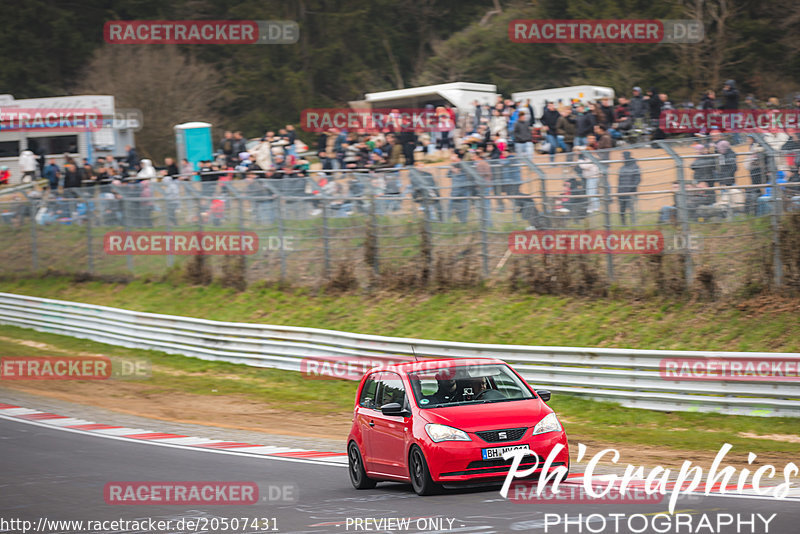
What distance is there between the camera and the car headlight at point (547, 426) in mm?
10211

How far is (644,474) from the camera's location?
11961 millimetres

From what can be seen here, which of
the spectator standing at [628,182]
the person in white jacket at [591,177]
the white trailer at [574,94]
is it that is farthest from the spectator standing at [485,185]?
the white trailer at [574,94]

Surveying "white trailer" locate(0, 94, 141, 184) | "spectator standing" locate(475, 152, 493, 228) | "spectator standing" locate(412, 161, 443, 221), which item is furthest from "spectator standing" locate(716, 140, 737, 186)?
"white trailer" locate(0, 94, 141, 184)

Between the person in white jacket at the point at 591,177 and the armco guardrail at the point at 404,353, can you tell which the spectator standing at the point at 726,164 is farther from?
the armco guardrail at the point at 404,353

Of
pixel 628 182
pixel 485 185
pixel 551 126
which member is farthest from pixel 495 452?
pixel 551 126

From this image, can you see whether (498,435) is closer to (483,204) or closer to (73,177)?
(483,204)

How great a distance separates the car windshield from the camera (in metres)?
10.9

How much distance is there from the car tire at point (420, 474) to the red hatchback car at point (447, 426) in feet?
0.03

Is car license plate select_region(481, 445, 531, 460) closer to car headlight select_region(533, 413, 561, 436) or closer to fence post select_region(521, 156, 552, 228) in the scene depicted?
car headlight select_region(533, 413, 561, 436)

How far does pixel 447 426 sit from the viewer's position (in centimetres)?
1021

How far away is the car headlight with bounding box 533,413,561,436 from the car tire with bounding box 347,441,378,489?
2.39 m

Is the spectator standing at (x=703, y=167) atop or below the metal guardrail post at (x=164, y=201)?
atop

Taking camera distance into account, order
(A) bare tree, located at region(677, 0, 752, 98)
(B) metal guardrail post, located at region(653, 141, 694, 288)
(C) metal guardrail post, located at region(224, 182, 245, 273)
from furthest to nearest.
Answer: (A) bare tree, located at region(677, 0, 752, 98), (C) metal guardrail post, located at region(224, 182, 245, 273), (B) metal guardrail post, located at region(653, 141, 694, 288)

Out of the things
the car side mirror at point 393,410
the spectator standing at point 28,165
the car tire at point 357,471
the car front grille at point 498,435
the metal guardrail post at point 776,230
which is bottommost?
the car tire at point 357,471
